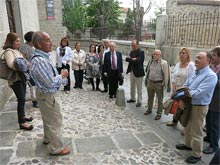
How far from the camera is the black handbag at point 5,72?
3.83 meters

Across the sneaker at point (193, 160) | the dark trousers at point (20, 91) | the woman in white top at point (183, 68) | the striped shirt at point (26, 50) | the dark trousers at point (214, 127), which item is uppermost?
the striped shirt at point (26, 50)

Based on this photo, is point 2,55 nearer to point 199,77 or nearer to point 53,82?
point 53,82

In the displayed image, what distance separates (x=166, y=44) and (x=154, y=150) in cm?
848

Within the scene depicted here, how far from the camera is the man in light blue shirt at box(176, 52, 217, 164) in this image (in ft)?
10.3

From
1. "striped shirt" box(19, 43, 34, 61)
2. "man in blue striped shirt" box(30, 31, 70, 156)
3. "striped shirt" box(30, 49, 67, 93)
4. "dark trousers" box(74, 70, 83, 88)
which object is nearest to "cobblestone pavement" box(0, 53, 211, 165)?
"man in blue striped shirt" box(30, 31, 70, 156)

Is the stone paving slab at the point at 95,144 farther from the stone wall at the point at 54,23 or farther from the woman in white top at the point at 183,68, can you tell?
the stone wall at the point at 54,23

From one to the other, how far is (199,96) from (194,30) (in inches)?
306

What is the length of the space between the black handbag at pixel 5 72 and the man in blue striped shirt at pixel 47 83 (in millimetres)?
1023

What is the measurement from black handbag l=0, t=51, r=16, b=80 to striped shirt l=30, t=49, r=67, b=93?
3.55 ft

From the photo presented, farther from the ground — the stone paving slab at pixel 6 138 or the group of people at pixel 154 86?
the group of people at pixel 154 86

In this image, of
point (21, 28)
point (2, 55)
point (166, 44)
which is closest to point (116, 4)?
point (166, 44)

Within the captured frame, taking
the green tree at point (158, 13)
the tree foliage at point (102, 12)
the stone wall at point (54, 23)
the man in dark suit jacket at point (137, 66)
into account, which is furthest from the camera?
the tree foliage at point (102, 12)

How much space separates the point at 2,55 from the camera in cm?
387

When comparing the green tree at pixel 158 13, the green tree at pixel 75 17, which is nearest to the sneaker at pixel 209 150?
the green tree at pixel 158 13
